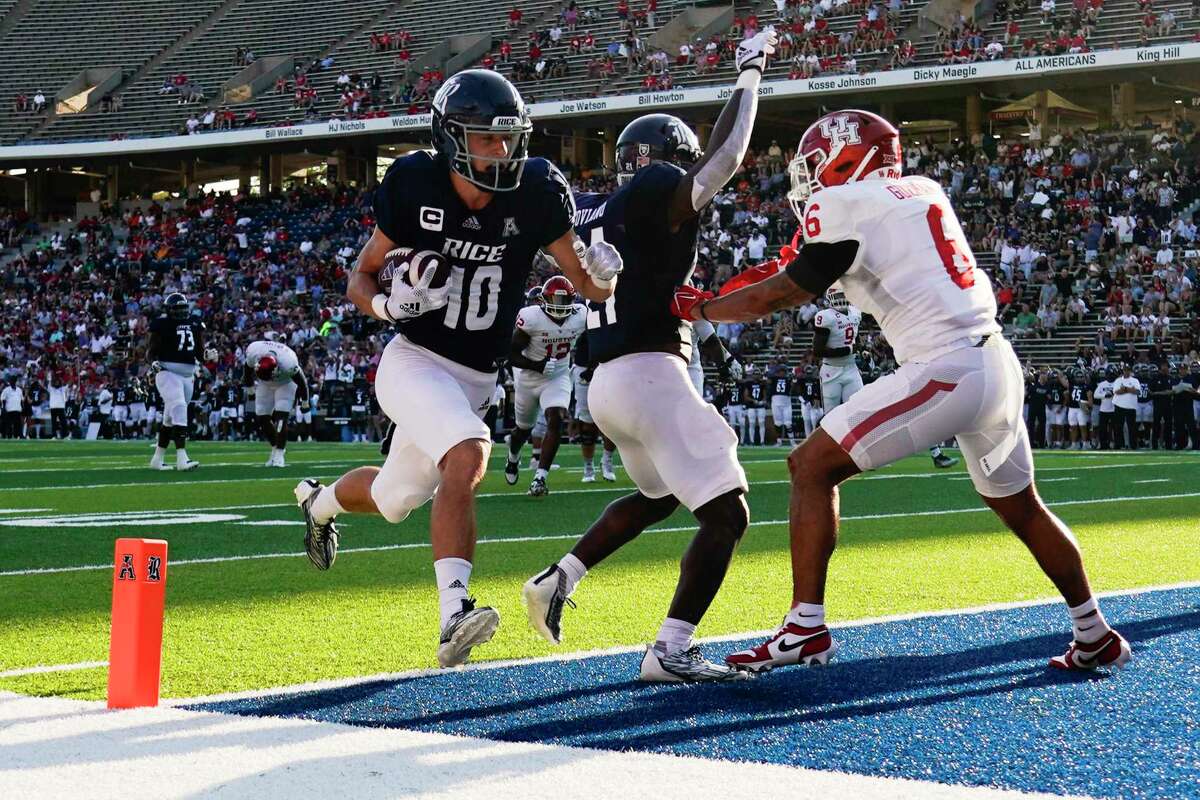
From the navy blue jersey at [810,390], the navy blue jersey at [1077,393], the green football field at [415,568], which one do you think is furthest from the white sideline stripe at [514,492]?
the navy blue jersey at [810,390]

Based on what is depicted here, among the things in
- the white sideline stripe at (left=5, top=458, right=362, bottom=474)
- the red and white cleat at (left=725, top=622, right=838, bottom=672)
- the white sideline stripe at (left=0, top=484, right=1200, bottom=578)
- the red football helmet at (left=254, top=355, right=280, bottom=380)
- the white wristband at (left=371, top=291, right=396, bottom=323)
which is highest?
the white wristband at (left=371, top=291, right=396, bottom=323)

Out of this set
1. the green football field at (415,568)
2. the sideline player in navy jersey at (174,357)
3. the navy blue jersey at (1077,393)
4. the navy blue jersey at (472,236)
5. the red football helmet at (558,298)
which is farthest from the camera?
the navy blue jersey at (1077,393)

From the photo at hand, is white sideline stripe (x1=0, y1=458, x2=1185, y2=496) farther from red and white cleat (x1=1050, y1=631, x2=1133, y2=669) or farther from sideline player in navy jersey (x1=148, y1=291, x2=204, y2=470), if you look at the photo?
red and white cleat (x1=1050, y1=631, x2=1133, y2=669)

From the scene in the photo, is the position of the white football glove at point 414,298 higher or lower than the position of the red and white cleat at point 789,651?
higher

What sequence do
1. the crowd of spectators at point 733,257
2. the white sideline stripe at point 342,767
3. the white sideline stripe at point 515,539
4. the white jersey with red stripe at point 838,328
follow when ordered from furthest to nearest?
the crowd of spectators at point 733,257
the white jersey with red stripe at point 838,328
the white sideline stripe at point 515,539
the white sideline stripe at point 342,767

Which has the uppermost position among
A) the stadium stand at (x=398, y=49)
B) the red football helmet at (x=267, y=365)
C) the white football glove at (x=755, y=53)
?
the stadium stand at (x=398, y=49)

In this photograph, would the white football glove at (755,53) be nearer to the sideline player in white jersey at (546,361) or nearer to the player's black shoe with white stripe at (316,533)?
the player's black shoe with white stripe at (316,533)

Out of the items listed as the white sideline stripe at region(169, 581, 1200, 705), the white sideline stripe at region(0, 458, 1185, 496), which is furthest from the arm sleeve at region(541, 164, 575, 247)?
the white sideline stripe at region(0, 458, 1185, 496)

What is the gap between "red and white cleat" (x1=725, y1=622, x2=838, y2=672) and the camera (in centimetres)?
466

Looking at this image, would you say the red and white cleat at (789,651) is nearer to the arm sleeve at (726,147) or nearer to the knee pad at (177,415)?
the arm sleeve at (726,147)

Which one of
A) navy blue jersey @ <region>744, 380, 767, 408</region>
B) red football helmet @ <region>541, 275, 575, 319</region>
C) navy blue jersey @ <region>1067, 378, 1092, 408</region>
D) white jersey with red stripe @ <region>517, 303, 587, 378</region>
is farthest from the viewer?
navy blue jersey @ <region>744, 380, 767, 408</region>

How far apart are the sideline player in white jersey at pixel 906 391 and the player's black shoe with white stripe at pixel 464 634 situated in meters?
0.81

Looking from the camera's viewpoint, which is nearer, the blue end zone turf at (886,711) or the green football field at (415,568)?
the blue end zone turf at (886,711)

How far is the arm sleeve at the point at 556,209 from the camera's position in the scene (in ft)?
16.9
